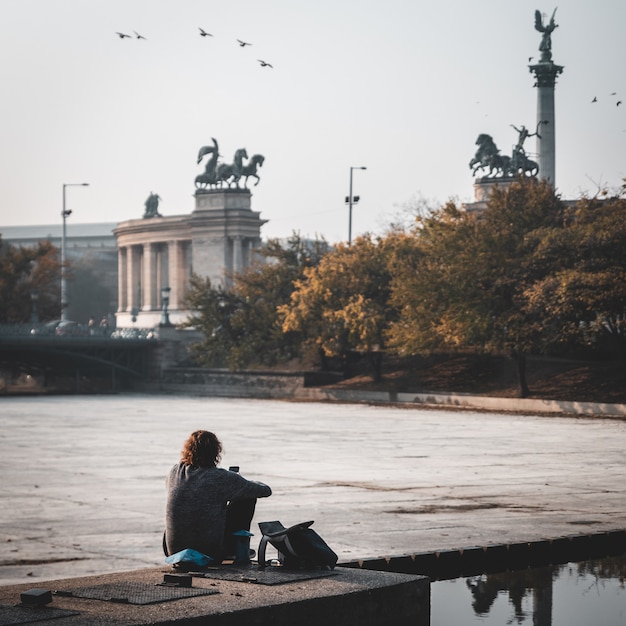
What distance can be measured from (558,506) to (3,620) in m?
13.4

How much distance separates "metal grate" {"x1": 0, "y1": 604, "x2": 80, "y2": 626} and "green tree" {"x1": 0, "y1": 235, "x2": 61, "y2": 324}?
84.8 meters

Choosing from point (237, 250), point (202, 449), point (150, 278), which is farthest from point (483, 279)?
point (150, 278)

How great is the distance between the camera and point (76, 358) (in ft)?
281

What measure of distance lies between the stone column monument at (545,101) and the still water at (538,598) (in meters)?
84.1

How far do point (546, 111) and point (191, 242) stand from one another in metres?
39.6

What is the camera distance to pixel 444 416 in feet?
183

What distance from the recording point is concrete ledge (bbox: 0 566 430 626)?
1035 centimetres

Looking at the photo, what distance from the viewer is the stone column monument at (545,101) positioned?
323ft

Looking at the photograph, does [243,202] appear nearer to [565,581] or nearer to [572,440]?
[572,440]

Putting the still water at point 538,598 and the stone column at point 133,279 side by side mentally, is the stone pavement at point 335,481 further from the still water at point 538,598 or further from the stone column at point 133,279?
the stone column at point 133,279

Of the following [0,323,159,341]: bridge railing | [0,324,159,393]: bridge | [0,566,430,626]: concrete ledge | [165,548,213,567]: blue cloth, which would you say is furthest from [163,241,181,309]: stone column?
[0,566,430,626]: concrete ledge

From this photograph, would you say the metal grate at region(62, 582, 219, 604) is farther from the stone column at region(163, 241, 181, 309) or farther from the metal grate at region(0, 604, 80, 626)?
the stone column at region(163, 241, 181, 309)

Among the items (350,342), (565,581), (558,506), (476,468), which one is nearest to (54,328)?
(350,342)

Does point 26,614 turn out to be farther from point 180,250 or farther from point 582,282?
point 180,250
